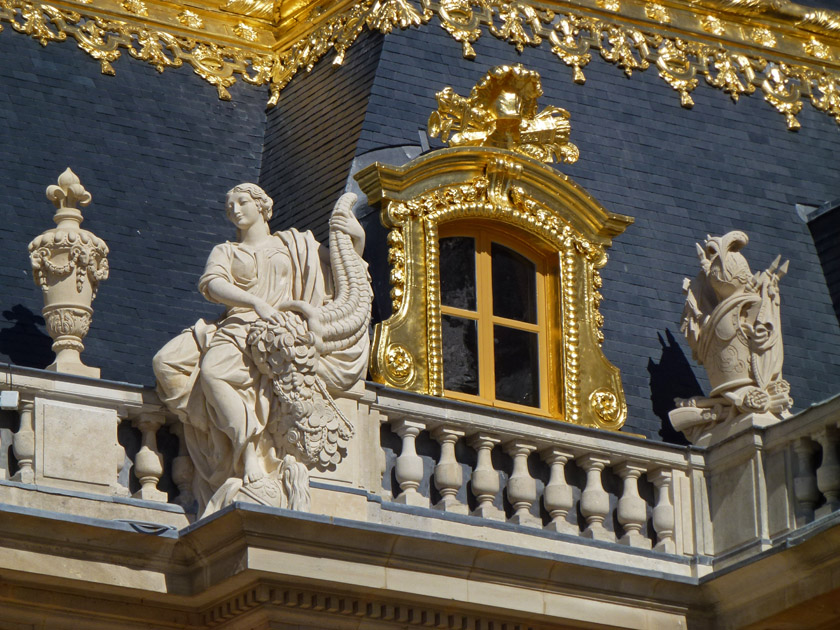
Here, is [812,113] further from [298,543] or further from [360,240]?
[298,543]

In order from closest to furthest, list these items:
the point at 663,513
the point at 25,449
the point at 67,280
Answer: the point at 25,449 → the point at 67,280 → the point at 663,513

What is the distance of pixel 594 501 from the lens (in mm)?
18500

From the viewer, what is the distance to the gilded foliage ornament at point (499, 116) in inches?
793

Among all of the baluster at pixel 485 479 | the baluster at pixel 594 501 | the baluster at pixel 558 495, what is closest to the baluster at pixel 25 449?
the baluster at pixel 485 479

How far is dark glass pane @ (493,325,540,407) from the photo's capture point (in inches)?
780

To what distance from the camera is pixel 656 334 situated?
2067 cm

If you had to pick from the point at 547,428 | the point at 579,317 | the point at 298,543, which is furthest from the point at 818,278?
the point at 298,543

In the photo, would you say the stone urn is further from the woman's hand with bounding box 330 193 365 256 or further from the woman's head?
the woman's hand with bounding box 330 193 365 256

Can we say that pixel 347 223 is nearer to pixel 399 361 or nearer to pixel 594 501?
pixel 399 361

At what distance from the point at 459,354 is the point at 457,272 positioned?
63cm

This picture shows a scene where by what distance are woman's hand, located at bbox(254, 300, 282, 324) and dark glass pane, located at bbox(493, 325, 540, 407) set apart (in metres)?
2.77

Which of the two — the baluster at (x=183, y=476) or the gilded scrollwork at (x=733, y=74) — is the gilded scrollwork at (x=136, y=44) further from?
the baluster at (x=183, y=476)

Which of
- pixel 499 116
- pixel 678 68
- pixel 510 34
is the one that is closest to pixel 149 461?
pixel 499 116

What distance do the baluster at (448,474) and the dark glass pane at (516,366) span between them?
1.74 metres
